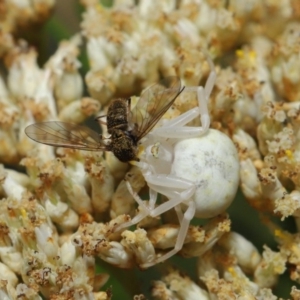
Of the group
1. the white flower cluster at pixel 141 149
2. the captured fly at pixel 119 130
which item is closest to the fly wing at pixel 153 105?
the captured fly at pixel 119 130

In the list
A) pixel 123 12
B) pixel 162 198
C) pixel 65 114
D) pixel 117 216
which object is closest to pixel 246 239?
pixel 162 198

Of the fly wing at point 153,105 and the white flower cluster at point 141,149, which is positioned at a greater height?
the fly wing at point 153,105

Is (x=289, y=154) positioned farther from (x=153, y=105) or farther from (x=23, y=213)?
(x=23, y=213)

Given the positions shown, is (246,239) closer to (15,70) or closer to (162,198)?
(162,198)

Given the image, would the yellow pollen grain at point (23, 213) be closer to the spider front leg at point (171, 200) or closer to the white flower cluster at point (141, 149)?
the white flower cluster at point (141, 149)

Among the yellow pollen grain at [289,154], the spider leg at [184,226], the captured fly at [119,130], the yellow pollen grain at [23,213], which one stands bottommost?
the spider leg at [184,226]

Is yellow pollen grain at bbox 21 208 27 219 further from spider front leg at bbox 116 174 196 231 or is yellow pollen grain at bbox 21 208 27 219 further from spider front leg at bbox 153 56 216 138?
spider front leg at bbox 153 56 216 138
